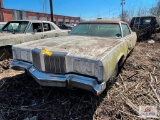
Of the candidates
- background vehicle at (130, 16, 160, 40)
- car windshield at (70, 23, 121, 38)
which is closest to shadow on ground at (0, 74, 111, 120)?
car windshield at (70, 23, 121, 38)

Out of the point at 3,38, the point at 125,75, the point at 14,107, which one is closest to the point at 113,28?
the point at 125,75

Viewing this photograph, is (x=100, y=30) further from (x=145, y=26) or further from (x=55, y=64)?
(x=145, y=26)

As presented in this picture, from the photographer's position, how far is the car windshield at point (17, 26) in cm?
674

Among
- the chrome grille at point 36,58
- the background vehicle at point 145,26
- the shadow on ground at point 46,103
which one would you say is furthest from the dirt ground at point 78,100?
the background vehicle at point 145,26

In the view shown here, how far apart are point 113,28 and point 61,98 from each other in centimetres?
239

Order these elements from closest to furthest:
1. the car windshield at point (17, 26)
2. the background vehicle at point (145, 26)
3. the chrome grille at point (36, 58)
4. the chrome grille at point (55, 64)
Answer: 1. the chrome grille at point (55, 64)
2. the chrome grille at point (36, 58)
3. the car windshield at point (17, 26)
4. the background vehicle at point (145, 26)

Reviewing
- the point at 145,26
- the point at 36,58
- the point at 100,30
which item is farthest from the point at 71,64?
the point at 145,26

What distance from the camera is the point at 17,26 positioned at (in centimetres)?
701

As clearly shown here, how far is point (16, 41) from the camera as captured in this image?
6.02 m

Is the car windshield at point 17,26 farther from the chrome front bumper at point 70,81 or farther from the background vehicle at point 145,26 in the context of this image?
the background vehicle at point 145,26

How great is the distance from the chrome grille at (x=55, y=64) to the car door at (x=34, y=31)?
355 centimetres

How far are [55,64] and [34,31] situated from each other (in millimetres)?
4122

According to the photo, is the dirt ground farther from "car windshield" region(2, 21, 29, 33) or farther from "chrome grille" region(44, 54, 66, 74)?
"car windshield" region(2, 21, 29, 33)

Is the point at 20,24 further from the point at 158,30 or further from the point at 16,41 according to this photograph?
the point at 158,30
